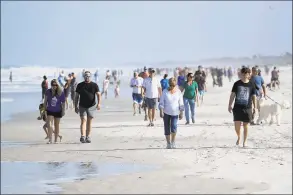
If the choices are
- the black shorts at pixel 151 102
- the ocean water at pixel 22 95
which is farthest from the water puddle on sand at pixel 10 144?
the ocean water at pixel 22 95

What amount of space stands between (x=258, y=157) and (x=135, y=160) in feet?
7.53

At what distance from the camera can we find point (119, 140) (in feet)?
49.5

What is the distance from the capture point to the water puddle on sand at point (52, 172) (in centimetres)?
866

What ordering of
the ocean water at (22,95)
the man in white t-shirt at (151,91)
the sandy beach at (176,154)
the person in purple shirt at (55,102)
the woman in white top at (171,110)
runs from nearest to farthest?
the sandy beach at (176,154) → the woman in white top at (171,110) → the person in purple shirt at (55,102) → the man in white t-shirt at (151,91) → the ocean water at (22,95)

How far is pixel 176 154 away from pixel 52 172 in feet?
9.69

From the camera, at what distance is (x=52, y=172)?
33.0 ft

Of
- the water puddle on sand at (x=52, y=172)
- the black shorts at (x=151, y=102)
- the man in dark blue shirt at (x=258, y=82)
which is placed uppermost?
the man in dark blue shirt at (x=258, y=82)

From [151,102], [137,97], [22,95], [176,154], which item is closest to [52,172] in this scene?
[176,154]

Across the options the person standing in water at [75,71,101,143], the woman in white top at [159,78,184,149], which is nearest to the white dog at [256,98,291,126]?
the woman in white top at [159,78,184,149]

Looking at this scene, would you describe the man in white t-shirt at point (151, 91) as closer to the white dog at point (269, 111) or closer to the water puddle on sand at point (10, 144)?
the white dog at point (269, 111)

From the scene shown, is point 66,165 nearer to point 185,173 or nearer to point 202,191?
point 185,173

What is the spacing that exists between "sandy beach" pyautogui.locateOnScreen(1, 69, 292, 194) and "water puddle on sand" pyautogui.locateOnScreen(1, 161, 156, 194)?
0.30 metres

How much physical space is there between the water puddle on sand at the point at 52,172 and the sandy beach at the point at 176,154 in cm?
30

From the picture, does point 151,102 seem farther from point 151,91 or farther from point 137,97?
point 137,97
